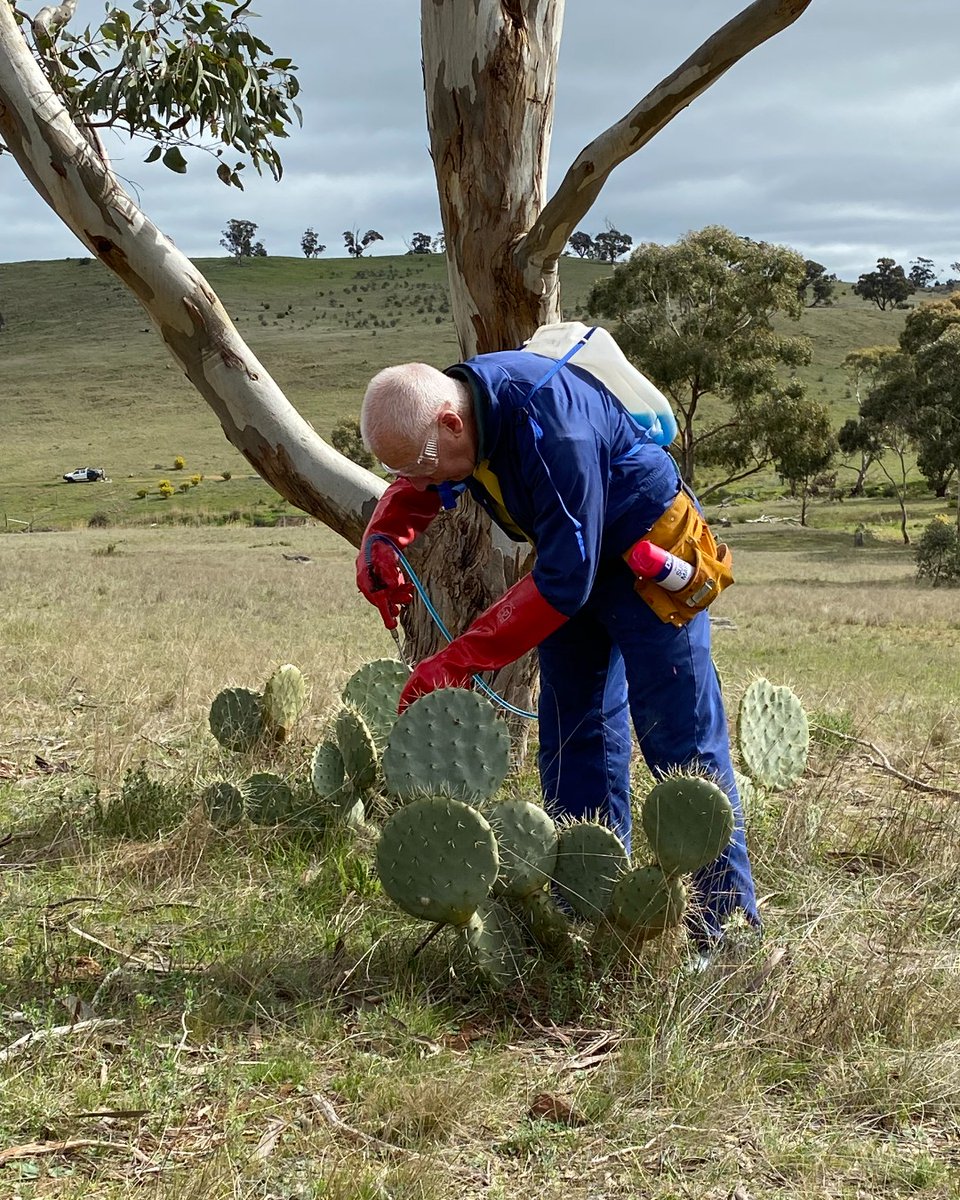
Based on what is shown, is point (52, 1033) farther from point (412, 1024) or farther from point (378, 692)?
point (378, 692)

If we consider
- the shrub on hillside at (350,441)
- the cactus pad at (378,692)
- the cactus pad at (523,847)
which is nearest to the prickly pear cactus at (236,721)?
the cactus pad at (378,692)

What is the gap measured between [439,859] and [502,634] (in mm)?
596

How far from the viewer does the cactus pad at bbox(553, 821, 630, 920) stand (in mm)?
3180

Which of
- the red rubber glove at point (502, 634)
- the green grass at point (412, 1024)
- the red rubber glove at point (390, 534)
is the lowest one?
the green grass at point (412, 1024)

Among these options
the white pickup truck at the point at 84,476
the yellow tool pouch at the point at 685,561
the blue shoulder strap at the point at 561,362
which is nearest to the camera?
the blue shoulder strap at the point at 561,362

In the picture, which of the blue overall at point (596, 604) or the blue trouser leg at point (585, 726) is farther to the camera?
the blue trouser leg at point (585, 726)

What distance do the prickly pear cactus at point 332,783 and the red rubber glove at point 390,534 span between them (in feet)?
2.61

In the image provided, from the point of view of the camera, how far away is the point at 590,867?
126 inches

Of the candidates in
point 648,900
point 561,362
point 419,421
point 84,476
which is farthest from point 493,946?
point 84,476

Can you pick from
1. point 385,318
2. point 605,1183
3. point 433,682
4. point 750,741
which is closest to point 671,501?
point 433,682

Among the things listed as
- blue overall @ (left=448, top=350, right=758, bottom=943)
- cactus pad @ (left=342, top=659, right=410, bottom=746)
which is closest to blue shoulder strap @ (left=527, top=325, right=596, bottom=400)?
blue overall @ (left=448, top=350, right=758, bottom=943)

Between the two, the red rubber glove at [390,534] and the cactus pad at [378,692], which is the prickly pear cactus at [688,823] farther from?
the cactus pad at [378,692]

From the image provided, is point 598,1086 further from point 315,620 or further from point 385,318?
point 385,318

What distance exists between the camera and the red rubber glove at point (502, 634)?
3.02 meters
